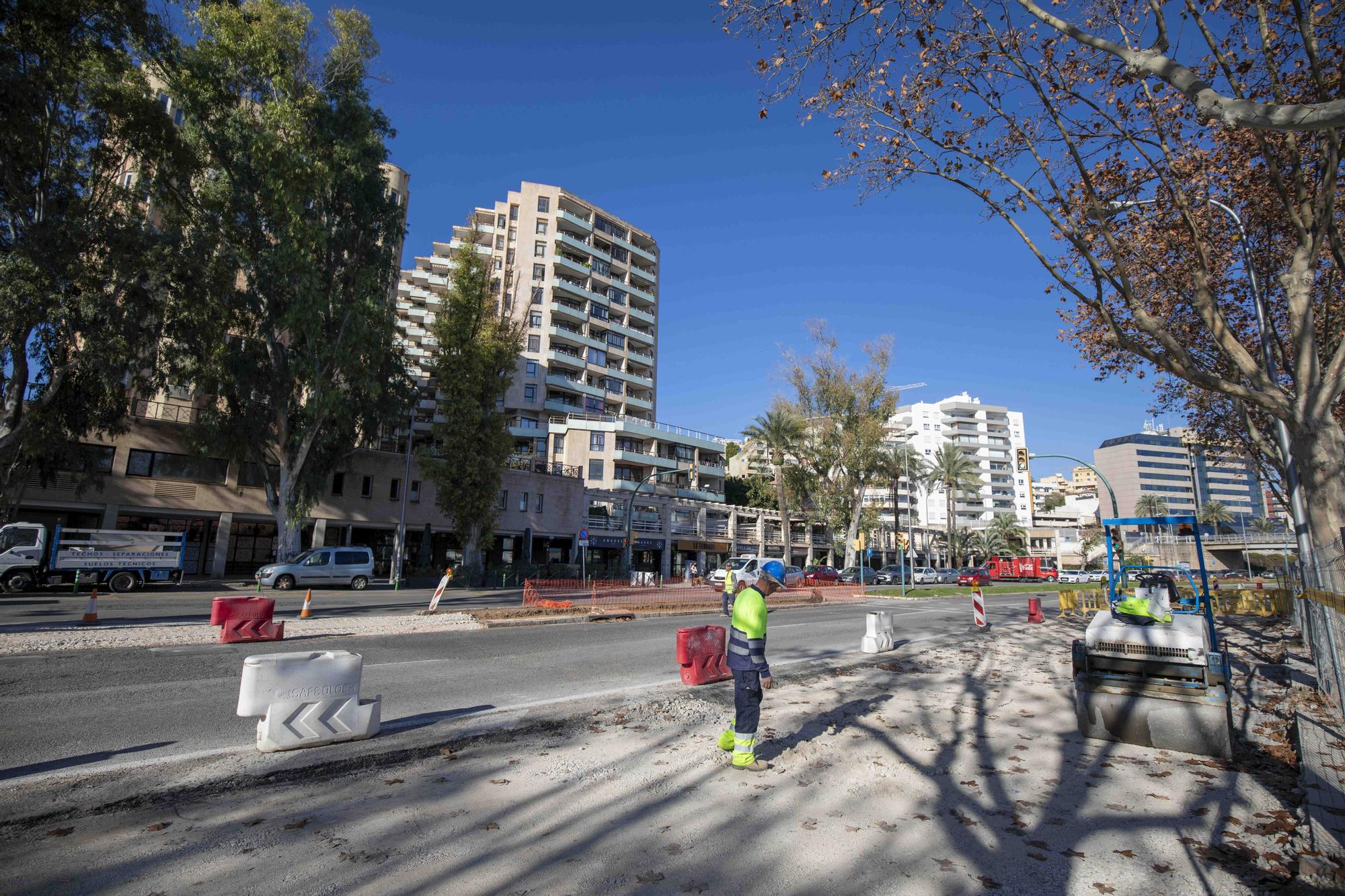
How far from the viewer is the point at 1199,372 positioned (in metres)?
9.12

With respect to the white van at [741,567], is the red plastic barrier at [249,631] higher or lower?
lower

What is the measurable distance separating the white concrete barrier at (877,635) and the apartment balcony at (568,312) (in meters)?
53.4

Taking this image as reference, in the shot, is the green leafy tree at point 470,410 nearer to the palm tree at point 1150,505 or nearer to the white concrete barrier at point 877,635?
the white concrete barrier at point 877,635

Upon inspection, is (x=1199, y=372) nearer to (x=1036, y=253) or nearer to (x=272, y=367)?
(x=1036, y=253)

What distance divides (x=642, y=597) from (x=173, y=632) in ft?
49.1

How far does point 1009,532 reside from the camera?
280 ft

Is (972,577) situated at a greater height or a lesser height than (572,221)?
lesser

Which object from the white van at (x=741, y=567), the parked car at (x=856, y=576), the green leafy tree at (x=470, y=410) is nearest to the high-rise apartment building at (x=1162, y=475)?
the parked car at (x=856, y=576)

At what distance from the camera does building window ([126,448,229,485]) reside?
Answer: 104ft

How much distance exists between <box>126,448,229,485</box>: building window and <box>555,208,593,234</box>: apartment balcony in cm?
4060

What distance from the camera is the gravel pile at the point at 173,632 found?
11.4 m

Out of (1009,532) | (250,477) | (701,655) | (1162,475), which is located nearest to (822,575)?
(250,477)

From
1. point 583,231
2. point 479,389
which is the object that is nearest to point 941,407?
point 583,231

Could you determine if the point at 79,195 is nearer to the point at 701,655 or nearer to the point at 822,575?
the point at 701,655
